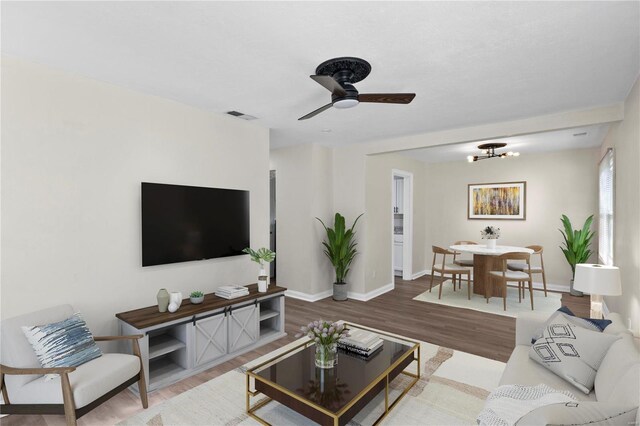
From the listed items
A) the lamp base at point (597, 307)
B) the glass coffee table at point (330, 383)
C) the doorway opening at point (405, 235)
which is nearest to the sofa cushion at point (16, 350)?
the glass coffee table at point (330, 383)

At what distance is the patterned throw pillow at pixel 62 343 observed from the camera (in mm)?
2184

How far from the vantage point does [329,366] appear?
2.34 meters

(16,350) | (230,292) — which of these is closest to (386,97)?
(230,292)

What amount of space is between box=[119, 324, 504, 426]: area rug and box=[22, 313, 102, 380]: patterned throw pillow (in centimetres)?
55

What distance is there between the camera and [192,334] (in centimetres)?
297

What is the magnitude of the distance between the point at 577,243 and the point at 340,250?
13.1 feet

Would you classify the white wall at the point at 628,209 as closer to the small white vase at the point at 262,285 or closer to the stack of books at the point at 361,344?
the stack of books at the point at 361,344

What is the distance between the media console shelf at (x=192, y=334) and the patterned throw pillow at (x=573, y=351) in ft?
8.25

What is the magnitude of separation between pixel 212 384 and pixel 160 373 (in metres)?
0.49

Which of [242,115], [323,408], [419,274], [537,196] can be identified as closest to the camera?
[323,408]

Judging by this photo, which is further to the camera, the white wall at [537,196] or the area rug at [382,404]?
the white wall at [537,196]

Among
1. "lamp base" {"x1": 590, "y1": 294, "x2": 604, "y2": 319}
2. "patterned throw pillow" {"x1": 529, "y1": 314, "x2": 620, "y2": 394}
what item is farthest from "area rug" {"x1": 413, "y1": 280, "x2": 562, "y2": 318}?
"patterned throw pillow" {"x1": 529, "y1": 314, "x2": 620, "y2": 394}

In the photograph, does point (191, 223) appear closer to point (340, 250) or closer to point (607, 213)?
point (340, 250)

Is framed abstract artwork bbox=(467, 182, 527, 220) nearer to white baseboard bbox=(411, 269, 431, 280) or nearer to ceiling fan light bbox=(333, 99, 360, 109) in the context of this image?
white baseboard bbox=(411, 269, 431, 280)
